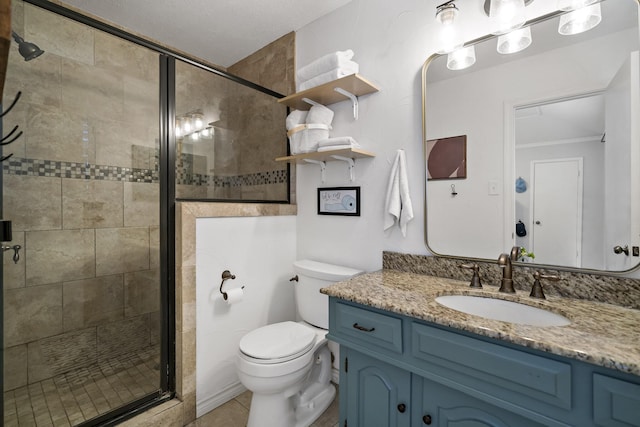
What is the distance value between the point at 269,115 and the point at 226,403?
1.98 metres

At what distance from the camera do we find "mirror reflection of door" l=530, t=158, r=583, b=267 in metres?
1.19

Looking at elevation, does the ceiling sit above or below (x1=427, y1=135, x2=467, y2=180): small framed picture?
above

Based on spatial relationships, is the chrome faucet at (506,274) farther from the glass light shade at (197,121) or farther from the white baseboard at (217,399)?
the glass light shade at (197,121)

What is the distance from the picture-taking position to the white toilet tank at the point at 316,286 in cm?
175

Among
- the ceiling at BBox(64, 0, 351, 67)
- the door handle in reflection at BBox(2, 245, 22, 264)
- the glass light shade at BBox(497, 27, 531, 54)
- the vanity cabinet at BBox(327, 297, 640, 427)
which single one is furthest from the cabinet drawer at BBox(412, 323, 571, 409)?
the ceiling at BBox(64, 0, 351, 67)

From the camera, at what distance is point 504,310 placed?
46.9 inches

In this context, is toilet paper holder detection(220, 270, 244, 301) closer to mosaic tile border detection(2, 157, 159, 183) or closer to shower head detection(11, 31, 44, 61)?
mosaic tile border detection(2, 157, 159, 183)

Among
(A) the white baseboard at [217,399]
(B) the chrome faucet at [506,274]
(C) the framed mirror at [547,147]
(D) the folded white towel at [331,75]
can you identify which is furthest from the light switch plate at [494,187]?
(A) the white baseboard at [217,399]

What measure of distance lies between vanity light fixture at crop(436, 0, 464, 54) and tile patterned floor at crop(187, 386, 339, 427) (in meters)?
2.08

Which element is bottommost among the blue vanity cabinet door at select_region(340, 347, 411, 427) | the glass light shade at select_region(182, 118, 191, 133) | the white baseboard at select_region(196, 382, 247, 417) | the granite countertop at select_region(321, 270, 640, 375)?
the white baseboard at select_region(196, 382, 247, 417)

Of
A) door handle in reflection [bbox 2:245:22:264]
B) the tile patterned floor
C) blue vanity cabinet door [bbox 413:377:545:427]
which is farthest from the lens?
the tile patterned floor

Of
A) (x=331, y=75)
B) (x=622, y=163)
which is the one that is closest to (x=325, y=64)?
(x=331, y=75)

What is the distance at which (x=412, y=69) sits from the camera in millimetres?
1644

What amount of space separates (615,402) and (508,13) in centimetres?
142
